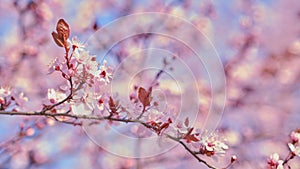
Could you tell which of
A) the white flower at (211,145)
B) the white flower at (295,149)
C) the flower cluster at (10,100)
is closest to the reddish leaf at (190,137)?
the white flower at (211,145)

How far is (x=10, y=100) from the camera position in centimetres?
129

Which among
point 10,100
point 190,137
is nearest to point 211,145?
point 190,137

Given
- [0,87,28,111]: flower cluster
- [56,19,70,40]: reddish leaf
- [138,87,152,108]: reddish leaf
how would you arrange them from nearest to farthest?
[56,19,70,40]: reddish leaf, [138,87,152,108]: reddish leaf, [0,87,28,111]: flower cluster

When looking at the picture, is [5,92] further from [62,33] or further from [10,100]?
[62,33]

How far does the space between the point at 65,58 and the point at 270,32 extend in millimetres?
2860

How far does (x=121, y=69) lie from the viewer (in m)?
2.00

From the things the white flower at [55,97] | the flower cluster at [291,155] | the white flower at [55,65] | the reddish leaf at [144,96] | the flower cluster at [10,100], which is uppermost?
the flower cluster at [291,155]

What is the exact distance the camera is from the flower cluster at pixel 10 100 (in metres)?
1.24

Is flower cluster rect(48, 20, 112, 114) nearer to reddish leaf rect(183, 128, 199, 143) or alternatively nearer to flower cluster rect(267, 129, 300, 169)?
reddish leaf rect(183, 128, 199, 143)

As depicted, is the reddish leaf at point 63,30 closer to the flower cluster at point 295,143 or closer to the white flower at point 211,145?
the white flower at point 211,145

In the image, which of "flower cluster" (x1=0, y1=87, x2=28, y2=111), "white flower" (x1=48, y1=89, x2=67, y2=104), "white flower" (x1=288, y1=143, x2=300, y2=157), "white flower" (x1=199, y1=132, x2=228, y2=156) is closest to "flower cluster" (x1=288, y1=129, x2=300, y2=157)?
"white flower" (x1=288, y1=143, x2=300, y2=157)

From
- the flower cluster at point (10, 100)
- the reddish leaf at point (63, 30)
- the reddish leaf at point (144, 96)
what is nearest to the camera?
the reddish leaf at point (63, 30)

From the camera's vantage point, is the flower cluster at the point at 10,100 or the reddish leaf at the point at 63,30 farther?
the flower cluster at the point at 10,100

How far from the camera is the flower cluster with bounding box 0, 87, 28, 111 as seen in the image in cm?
124
